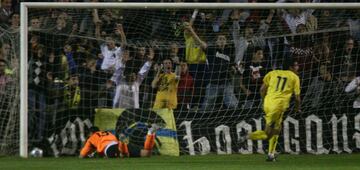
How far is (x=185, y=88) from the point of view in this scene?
53.9 ft

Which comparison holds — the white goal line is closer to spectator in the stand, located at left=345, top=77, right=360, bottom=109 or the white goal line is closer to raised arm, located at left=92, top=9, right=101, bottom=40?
raised arm, located at left=92, top=9, right=101, bottom=40

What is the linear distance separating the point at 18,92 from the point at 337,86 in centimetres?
563

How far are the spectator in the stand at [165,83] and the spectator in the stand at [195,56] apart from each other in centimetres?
33

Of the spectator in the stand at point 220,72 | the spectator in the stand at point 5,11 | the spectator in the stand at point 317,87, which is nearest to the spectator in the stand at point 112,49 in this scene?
the spectator in the stand at point 220,72

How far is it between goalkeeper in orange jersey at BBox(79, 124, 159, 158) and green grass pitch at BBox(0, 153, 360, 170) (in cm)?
23

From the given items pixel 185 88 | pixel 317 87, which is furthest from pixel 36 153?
pixel 317 87

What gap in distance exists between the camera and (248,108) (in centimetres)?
1628

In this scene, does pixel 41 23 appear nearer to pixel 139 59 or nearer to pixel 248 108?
pixel 139 59

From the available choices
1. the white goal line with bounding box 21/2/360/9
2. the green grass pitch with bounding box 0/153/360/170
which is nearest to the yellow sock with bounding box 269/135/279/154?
the green grass pitch with bounding box 0/153/360/170

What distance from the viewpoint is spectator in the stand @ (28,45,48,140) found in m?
15.7

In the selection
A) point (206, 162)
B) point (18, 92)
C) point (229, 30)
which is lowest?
point (206, 162)

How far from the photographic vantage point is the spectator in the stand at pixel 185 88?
16297 mm

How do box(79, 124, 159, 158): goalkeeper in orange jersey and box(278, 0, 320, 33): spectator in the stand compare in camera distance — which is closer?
box(79, 124, 159, 158): goalkeeper in orange jersey

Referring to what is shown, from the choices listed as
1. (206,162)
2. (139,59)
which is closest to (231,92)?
(139,59)
